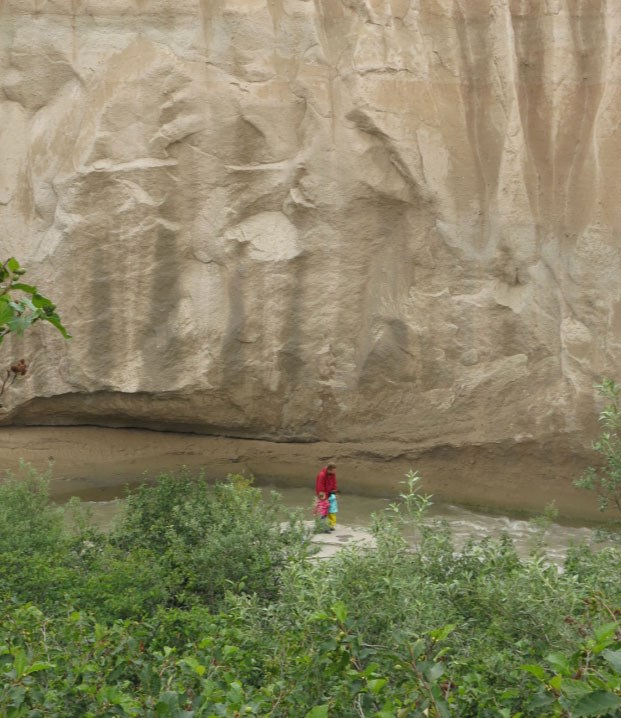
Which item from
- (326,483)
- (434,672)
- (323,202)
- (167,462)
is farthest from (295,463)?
(434,672)

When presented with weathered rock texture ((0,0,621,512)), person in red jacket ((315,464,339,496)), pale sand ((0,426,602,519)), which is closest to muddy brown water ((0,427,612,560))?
pale sand ((0,426,602,519))

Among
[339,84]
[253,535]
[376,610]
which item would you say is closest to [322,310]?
[339,84]

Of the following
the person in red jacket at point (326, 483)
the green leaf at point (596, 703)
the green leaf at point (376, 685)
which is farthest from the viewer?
the person in red jacket at point (326, 483)

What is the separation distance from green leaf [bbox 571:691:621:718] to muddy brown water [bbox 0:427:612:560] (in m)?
7.93

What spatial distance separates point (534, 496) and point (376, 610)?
5770mm

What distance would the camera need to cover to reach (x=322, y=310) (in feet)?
35.6

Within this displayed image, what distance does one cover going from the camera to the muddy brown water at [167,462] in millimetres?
10703

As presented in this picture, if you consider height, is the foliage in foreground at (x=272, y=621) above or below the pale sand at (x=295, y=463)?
below

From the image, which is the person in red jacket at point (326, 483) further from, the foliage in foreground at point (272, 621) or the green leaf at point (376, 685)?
the green leaf at point (376, 685)

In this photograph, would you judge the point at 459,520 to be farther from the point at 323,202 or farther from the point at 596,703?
the point at 596,703

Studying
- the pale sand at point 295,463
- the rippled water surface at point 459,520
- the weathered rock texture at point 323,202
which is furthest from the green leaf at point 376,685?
the weathered rock texture at point 323,202

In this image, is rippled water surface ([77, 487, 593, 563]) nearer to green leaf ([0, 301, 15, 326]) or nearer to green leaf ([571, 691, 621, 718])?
green leaf ([0, 301, 15, 326])

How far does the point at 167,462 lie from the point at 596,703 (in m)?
8.82

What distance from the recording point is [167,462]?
11.1 m
